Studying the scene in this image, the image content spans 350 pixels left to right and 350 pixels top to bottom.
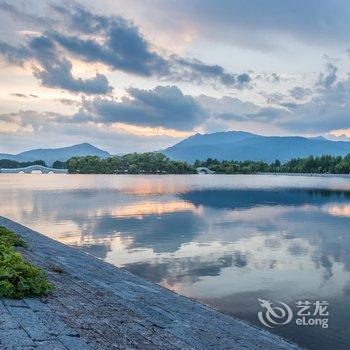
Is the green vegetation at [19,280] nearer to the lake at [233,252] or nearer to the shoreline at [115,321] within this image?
the shoreline at [115,321]

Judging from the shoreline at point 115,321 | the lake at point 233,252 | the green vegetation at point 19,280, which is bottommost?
the lake at point 233,252

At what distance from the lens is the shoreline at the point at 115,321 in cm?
1008

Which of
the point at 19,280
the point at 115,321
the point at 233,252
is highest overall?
the point at 19,280

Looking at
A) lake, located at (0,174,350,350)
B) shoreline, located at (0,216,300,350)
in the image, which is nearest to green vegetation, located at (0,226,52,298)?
shoreline, located at (0,216,300,350)

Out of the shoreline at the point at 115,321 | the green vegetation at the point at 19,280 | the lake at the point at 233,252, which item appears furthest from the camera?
the lake at the point at 233,252

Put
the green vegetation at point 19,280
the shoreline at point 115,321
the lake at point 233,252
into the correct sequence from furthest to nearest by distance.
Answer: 1. the lake at point 233,252
2. the green vegetation at point 19,280
3. the shoreline at point 115,321

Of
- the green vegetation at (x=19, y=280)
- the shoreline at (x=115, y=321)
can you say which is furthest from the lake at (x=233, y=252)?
the green vegetation at (x=19, y=280)

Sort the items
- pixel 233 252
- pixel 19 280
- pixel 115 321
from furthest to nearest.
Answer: pixel 233 252, pixel 19 280, pixel 115 321

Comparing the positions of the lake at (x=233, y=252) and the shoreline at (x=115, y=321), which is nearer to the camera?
the shoreline at (x=115, y=321)

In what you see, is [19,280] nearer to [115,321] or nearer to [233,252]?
[115,321]

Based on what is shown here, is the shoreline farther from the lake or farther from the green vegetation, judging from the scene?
the lake

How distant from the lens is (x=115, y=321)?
12219 millimetres

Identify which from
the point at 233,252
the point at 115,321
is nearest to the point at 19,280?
the point at 115,321

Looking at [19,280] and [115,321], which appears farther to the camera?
[19,280]
